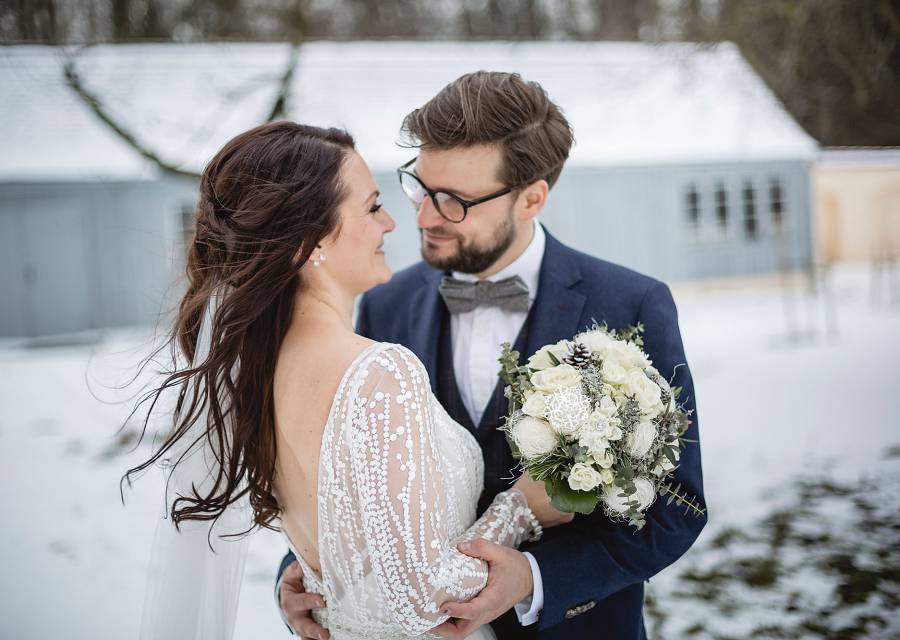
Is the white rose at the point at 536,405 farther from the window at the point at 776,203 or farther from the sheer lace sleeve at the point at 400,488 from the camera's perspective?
the window at the point at 776,203

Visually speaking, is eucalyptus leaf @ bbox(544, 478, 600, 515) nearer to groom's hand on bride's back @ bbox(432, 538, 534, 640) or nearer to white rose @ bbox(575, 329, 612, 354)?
groom's hand on bride's back @ bbox(432, 538, 534, 640)

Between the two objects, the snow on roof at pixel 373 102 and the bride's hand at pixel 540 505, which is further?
the snow on roof at pixel 373 102

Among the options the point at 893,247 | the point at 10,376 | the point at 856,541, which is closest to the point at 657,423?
the point at 856,541

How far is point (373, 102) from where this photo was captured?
51.9 feet

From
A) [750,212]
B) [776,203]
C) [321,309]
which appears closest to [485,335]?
[321,309]

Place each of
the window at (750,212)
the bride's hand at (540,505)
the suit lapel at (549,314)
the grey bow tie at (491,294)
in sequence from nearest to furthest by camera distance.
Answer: the bride's hand at (540,505) < the suit lapel at (549,314) < the grey bow tie at (491,294) < the window at (750,212)

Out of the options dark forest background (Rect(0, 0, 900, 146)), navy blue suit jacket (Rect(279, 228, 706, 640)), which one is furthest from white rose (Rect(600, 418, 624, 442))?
dark forest background (Rect(0, 0, 900, 146))

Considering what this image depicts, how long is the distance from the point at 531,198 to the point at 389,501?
135cm

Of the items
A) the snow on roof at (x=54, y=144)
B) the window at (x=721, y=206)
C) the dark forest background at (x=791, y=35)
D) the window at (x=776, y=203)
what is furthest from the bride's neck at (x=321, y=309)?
the window at (x=776, y=203)

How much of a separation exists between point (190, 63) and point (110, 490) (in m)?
11.1

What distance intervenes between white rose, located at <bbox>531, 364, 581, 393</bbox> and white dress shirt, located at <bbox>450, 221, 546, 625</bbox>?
2.11 ft

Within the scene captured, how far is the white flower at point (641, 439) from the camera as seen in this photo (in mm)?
1859

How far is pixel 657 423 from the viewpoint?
1.95m

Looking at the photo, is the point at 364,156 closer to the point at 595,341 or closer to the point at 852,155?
the point at 852,155
